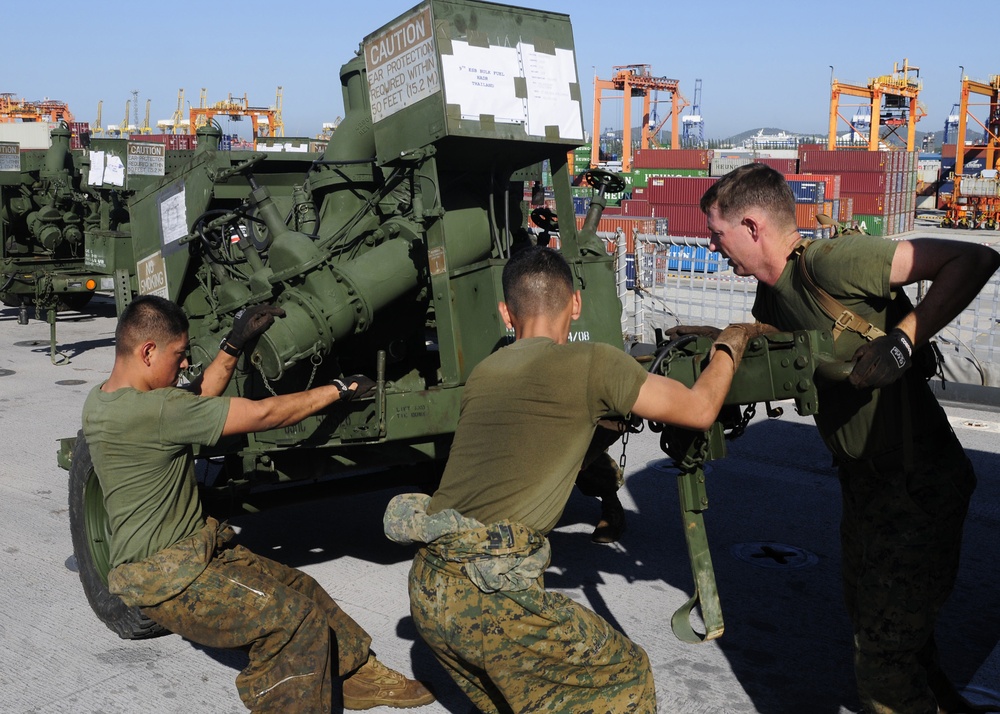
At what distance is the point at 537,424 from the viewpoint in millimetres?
3055

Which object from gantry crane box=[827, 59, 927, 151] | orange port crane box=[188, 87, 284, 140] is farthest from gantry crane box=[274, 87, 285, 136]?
gantry crane box=[827, 59, 927, 151]

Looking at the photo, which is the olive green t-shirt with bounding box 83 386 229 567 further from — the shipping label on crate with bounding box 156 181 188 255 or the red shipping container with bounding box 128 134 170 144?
the red shipping container with bounding box 128 134 170 144

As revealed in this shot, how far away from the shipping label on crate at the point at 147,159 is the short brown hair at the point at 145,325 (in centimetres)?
784

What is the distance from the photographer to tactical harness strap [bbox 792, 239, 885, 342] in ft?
11.2

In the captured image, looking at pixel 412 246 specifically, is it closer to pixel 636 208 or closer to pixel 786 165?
pixel 636 208

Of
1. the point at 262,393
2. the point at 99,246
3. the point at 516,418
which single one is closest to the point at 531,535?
the point at 516,418

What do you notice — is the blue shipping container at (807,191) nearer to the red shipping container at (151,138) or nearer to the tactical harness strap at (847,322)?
the red shipping container at (151,138)

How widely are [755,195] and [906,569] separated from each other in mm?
1408

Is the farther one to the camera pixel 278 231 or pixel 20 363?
pixel 20 363

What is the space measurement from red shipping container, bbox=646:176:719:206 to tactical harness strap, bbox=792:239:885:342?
95.8 ft

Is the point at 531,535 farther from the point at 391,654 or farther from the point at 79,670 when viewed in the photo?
the point at 79,670

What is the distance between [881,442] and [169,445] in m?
2.57

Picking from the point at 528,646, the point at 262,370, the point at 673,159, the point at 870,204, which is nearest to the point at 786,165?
the point at 673,159

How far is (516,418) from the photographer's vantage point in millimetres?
3068
